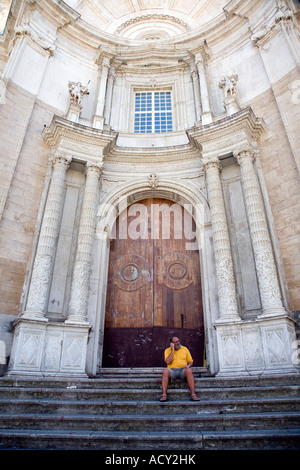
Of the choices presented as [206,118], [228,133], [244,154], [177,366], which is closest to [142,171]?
[206,118]

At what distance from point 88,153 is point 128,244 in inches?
131

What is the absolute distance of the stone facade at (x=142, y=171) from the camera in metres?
8.07

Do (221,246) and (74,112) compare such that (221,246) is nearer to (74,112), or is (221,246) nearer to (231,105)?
(231,105)

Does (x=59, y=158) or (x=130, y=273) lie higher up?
(x=59, y=158)

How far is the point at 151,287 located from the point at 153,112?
751 centimetres

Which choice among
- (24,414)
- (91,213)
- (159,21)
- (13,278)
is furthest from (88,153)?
(159,21)

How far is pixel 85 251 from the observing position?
9320 millimetres

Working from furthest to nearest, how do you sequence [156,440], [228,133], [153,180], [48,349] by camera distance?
[153,180] → [228,133] → [48,349] → [156,440]

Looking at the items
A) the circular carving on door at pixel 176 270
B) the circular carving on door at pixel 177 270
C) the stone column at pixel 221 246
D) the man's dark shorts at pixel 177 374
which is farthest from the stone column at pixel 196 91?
the man's dark shorts at pixel 177 374

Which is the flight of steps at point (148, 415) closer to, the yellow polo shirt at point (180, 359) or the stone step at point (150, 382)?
the stone step at point (150, 382)

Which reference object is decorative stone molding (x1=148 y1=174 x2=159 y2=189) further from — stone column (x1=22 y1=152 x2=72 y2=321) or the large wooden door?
stone column (x1=22 y1=152 x2=72 y2=321)

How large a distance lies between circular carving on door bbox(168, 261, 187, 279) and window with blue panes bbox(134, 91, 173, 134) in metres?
5.65

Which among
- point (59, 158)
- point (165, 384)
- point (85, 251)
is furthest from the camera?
point (59, 158)

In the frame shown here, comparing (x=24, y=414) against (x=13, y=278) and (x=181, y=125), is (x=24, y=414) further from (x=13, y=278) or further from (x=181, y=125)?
(x=181, y=125)
